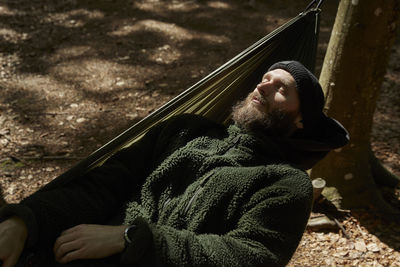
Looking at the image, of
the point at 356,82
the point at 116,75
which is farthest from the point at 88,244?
the point at 116,75

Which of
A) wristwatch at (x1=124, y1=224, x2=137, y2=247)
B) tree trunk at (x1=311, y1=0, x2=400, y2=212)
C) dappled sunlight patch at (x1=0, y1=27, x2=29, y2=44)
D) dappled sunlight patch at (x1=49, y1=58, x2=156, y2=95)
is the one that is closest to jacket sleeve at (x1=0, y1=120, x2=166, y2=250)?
wristwatch at (x1=124, y1=224, x2=137, y2=247)

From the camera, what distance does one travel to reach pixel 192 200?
1813 mm

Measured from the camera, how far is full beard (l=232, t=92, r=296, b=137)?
1923 millimetres

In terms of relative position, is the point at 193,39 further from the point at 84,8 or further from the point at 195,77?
the point at 84,8

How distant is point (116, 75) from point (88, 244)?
350 cm

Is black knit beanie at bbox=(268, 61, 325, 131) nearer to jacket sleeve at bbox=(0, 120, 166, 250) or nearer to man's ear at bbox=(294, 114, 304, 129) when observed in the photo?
man's ear at bbox=(294, 114, 304, 129)

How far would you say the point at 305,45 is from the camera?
2.52m

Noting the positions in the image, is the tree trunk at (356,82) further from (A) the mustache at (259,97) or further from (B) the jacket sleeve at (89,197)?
(B) the jacket sleeve at (89,197)

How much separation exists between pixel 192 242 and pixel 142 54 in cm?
411

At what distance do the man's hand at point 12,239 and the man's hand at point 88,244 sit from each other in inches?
5.4

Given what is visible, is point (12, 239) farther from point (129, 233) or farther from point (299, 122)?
point (299, 122)

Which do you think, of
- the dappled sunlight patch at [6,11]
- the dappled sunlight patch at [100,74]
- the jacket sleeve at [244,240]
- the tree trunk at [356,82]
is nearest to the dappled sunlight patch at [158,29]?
the dappled sunlight patch at [100,74]

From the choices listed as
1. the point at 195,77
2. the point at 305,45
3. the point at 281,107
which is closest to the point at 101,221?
the point at 281,107

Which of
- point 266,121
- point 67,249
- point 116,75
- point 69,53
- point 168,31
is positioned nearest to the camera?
point 67,249
